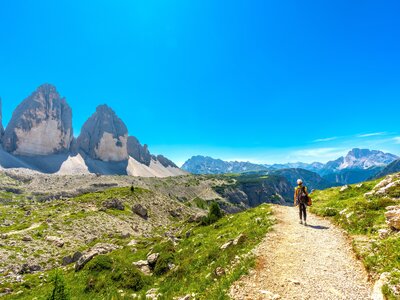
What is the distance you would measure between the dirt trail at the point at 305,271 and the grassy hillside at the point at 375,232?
2.56 feet

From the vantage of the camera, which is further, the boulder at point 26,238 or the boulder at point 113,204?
the boulder at point 113,204

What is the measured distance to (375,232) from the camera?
56.3 feet

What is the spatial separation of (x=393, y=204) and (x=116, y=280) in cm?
2350

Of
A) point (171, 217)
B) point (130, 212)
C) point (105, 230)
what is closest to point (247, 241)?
point (105, 230)

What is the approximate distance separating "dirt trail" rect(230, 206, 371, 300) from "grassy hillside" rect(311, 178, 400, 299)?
2.56 feet

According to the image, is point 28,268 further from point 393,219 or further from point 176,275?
point 393,219

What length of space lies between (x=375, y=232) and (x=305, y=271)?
7106mm

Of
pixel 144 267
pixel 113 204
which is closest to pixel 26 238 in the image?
pixel 113 204

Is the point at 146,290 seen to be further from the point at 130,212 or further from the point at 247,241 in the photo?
the point at 130,212

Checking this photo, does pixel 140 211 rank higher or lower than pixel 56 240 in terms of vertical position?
higher

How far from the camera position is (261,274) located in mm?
13867

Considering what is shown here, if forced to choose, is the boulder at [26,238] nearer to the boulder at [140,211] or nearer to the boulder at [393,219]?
the boulder at [140,211]

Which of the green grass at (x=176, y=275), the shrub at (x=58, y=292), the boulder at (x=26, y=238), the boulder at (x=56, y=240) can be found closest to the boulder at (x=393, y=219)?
the green grass at (x=176, y=275)

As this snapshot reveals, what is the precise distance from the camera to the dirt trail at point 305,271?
1196 cm
